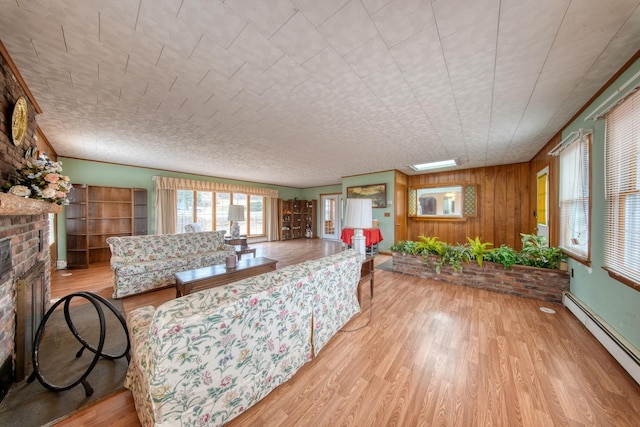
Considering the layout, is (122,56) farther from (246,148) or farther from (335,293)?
(335,293)

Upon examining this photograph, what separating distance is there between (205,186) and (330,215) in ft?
15.8

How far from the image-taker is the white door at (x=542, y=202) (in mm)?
3631

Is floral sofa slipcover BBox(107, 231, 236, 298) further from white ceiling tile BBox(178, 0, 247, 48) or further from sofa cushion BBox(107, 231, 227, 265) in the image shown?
white ceiling tile BBox(178, 0, 247, 48)

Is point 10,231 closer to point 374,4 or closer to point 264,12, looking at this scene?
point 264,12

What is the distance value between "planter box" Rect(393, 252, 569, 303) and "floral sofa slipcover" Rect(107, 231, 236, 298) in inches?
146

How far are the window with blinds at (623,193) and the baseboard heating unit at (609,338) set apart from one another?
486 mm

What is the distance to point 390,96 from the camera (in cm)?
217

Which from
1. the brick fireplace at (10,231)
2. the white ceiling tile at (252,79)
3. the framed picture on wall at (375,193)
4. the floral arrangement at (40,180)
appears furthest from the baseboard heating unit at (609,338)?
the floral arrangement at (40,180)

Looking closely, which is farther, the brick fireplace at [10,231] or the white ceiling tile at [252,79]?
the white ceiling tile at [252,79]

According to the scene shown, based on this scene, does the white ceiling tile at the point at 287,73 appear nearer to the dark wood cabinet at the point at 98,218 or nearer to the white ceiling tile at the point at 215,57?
the white ceiling tile at the point at 215,57

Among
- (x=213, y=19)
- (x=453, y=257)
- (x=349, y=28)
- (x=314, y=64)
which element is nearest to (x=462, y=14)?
(x=349, y=28)

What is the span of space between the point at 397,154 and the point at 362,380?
12.7 feet

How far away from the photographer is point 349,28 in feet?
4.45

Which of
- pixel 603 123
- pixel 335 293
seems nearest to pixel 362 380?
pixel 335 293
